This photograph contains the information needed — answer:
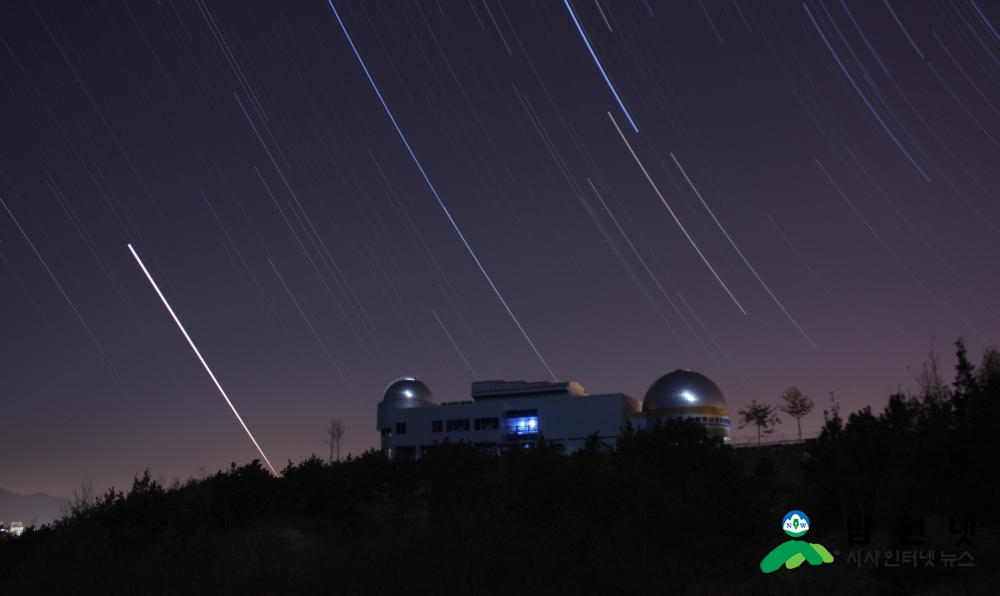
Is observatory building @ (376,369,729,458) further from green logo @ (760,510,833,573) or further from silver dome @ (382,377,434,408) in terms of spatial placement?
green logo @ (760,510,833,573)

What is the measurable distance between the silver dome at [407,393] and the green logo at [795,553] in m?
46.7

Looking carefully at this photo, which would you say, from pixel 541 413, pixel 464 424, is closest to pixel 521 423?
pixel 541 413

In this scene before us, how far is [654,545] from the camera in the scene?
2609cm

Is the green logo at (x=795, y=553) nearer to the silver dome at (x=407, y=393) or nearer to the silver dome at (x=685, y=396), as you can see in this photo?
the silver dome at (x=685, y=396)

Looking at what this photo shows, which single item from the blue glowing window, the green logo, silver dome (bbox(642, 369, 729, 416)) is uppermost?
silver dome (bbox(642, 369, 729, 416))

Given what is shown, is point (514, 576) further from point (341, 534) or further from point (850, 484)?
point (850, 484)

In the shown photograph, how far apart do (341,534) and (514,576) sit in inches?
501

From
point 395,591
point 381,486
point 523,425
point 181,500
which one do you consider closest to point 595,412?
point 523,425

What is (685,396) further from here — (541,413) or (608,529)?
(608,529)

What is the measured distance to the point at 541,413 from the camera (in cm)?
6419

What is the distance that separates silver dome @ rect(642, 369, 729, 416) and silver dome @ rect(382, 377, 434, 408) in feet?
78.8

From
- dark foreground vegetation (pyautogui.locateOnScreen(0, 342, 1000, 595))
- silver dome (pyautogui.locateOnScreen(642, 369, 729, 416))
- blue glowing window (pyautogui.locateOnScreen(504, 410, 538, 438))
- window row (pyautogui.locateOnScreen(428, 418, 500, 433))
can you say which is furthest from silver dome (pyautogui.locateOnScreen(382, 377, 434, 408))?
dark foreground vegetation (pyautogui.locateOnScreen(0, 342, 1000, 595))

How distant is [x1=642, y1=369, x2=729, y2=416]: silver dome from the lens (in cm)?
6003

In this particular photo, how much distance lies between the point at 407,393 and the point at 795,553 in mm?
49942
